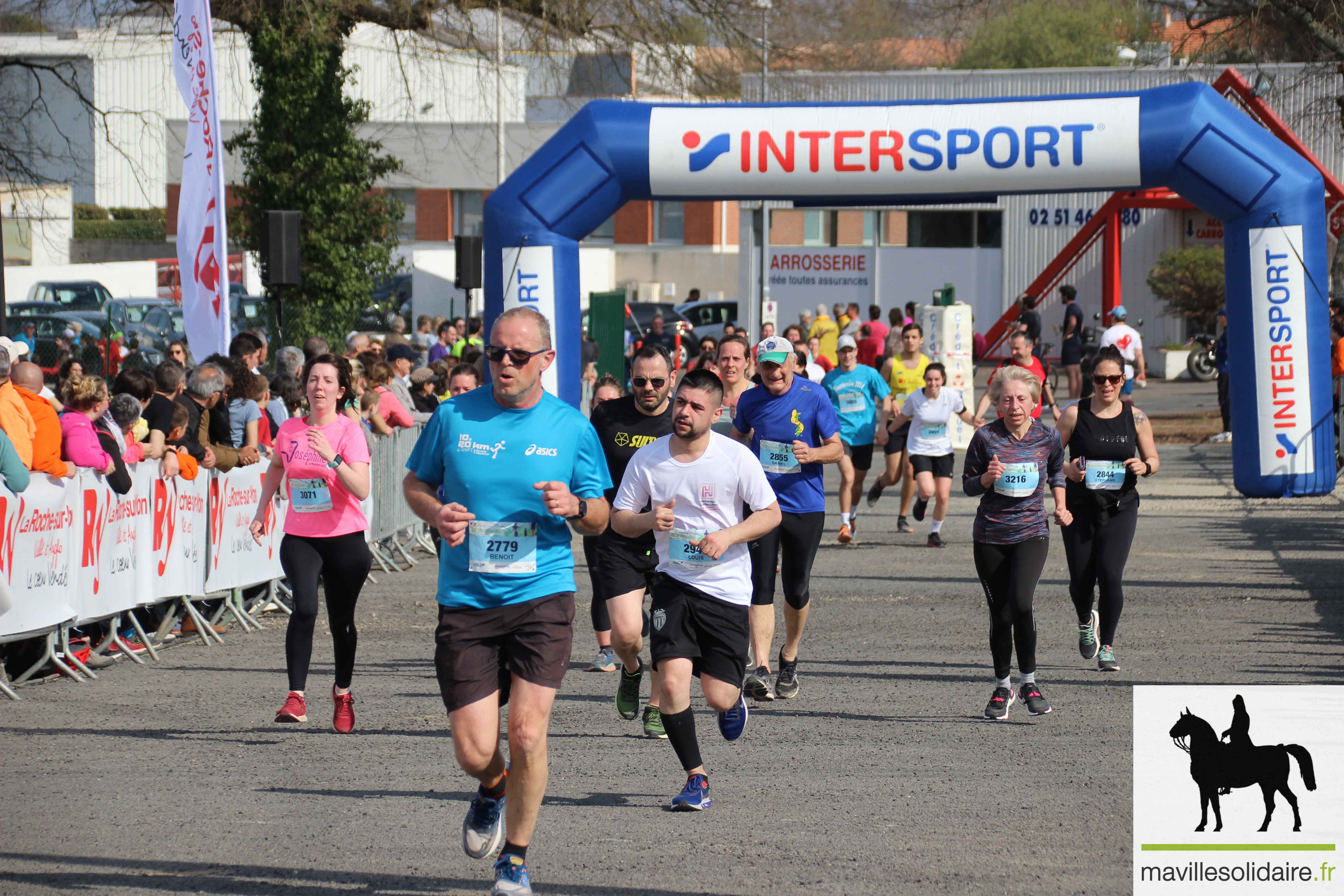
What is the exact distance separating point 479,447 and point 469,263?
16.1 metres

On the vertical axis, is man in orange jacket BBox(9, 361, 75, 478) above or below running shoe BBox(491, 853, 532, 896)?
above

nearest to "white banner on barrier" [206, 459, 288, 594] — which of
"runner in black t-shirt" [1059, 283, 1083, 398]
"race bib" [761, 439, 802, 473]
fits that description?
"race bib" [761, 439, 802, 473]

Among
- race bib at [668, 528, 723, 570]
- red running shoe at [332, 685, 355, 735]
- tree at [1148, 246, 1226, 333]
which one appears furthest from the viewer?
tree at [1148, 246, 1226, 333]

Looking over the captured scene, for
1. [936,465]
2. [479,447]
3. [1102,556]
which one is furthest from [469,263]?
[479,447]

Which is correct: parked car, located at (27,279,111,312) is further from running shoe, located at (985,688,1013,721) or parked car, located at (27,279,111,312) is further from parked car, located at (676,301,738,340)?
running shoe, located at (985,688,1013,721)

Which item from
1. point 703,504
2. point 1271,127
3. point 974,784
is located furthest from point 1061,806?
point 1271,127

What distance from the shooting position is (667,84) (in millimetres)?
22734

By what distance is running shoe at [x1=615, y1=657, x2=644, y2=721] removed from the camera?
766 cm

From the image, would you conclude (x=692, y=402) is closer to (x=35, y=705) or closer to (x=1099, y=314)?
(x=35, y=705)

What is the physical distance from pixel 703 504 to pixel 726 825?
128 cm

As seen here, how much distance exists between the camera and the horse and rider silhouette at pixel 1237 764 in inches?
191

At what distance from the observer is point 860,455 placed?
1491 cm

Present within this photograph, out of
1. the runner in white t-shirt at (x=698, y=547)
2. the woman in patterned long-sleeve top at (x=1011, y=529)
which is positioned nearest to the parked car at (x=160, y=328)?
the woman in patterned long-sleeve top at (x=1011, y=529)

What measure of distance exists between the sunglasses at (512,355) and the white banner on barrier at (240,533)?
5.73 meters
